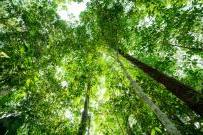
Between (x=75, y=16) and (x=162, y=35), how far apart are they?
7295mm

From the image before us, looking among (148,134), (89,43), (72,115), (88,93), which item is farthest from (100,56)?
(148,134)

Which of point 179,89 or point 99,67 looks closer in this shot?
point 179,89

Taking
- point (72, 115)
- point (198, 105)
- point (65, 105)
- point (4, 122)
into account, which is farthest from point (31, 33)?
point (198, 105)

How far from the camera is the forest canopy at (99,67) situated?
10.9 meters

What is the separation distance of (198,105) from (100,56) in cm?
1052

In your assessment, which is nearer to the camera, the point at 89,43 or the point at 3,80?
the point at 3,80

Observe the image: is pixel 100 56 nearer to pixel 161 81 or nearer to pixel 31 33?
pixel 31 33

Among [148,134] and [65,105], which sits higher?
[65,105]

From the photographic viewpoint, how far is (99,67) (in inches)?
728

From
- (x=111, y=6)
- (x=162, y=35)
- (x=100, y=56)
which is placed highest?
(x=111, y=6)

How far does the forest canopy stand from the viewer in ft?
35.8

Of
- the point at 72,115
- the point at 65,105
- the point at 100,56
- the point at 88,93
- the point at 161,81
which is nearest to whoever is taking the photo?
the point at 161,81

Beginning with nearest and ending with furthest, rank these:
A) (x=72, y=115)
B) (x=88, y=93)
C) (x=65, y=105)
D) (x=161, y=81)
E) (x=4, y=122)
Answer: (x=4, y=122)
(x=161, y=81)
(x=65, y=105)
(x=72, y=115)
(x=88, y=93)

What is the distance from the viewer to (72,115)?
52.3 feet
